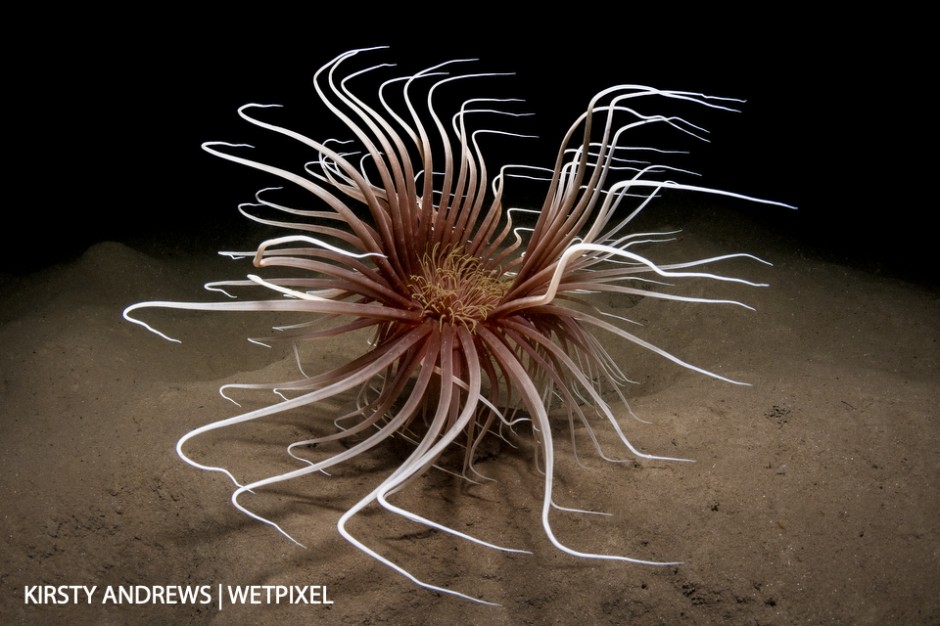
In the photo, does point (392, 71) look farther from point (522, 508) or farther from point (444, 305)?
point (522, 508)

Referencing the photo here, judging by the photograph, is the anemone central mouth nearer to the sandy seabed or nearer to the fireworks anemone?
the fireworks anemone

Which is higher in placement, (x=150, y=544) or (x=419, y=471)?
(x=419, y=471)

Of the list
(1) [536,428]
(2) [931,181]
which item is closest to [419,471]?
A: (1) [536,428]

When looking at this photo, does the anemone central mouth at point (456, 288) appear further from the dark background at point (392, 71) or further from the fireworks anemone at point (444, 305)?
the dark background at point (392, 71)

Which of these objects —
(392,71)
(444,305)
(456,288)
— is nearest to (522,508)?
(444,305)

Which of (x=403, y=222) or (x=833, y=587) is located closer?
(x=833, y=587)

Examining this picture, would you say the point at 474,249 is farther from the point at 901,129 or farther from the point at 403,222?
the point at 901,129

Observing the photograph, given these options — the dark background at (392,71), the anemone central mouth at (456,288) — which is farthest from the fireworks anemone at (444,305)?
the dark background at (392,71)
